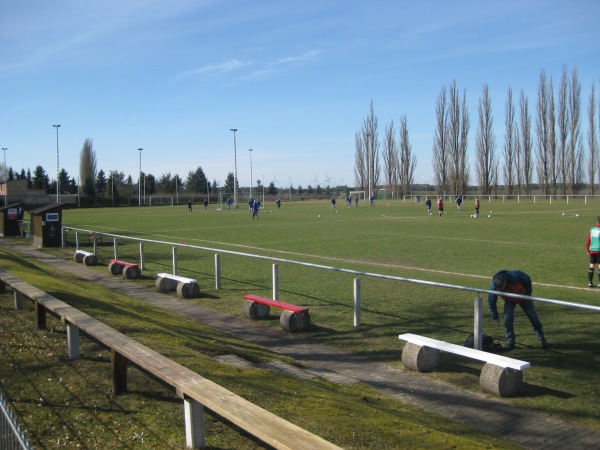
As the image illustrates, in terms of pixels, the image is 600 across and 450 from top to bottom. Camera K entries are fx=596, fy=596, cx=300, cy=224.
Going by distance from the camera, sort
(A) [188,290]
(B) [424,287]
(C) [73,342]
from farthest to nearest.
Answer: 1. (B) [424,287]
2. (A) [188,290]
3. (C) [73,342]

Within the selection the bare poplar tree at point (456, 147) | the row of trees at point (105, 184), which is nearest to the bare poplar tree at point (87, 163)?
the row of trees at point (105, 184)

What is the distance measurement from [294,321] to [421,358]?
273 cm

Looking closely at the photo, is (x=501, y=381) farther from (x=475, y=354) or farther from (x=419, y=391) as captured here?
(x=419, y=391)

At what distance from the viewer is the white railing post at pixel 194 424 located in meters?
4.20

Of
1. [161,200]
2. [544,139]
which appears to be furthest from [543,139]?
[161,200]

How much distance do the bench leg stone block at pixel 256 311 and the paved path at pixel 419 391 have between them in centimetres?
14

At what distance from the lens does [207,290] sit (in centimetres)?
1377

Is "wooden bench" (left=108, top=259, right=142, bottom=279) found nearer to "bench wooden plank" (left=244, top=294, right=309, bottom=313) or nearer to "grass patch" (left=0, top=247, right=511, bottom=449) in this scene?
"bench wooden plank" (left=244, top=294, right=309, bottom=313)

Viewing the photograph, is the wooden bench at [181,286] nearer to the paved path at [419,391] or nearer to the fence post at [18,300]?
the paved path at [419,391]

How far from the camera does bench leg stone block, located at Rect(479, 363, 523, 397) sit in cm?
633

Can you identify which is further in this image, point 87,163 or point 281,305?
point 87,163

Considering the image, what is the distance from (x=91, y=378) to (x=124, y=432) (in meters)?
1.34

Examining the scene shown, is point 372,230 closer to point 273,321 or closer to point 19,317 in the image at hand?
point 273,321

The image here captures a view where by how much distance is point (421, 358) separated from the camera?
7.34 metres
